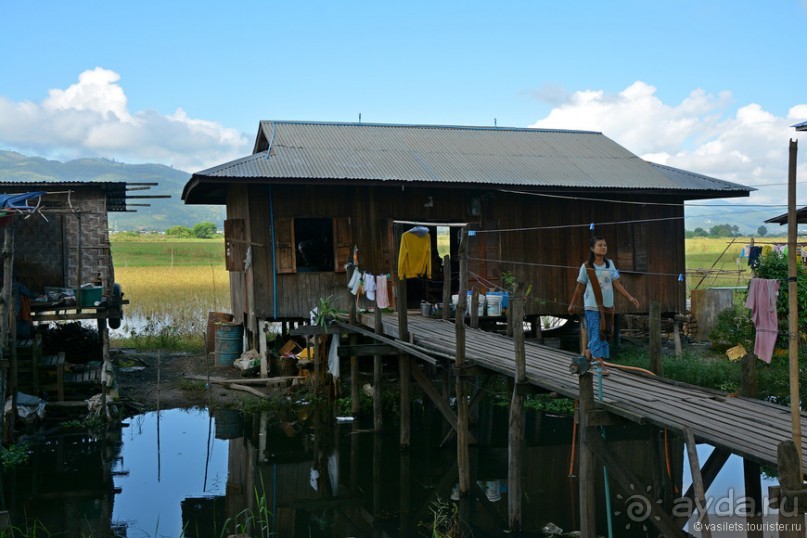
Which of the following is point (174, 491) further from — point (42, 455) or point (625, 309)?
point (625, 309)

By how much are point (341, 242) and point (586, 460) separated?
9015 mm

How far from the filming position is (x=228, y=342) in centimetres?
1723

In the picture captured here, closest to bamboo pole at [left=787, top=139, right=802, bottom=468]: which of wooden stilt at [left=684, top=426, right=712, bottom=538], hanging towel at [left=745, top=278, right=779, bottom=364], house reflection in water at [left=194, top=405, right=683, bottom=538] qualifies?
wooden stilt at [left=684, top=426, right=712, bottom=538]

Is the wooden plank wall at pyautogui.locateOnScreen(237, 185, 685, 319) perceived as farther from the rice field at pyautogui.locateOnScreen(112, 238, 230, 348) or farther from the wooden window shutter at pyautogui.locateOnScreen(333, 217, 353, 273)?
the rice field at pyautogui.locateOnScreen(112, 238, 230, 348)

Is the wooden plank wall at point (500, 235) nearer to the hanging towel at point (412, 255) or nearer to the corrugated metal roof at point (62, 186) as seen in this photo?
the hanging towel at point (412, 255)

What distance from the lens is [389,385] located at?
50.5ft

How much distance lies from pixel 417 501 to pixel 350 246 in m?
6.29

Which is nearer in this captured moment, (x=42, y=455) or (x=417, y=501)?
(x=417, y=501)

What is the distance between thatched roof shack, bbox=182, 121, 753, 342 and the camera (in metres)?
15.1

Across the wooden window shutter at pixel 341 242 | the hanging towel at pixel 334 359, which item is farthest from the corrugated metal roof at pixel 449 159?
the hanging towel at pixel 334 359

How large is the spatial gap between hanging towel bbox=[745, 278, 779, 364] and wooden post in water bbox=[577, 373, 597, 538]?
149 cm

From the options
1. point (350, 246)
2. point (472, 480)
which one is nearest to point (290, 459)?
point (472, 480)
